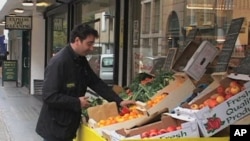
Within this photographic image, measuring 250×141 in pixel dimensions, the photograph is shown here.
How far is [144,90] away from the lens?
574 centimetres

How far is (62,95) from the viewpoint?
4676 millimetres

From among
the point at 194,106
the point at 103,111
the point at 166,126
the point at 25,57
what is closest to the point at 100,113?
the point at 103,111

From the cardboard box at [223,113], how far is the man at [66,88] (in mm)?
1247

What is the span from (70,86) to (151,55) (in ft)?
12.5

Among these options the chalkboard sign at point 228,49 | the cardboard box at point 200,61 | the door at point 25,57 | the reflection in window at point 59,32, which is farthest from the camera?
the door at point 25,57

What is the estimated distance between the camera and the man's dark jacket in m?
4.67

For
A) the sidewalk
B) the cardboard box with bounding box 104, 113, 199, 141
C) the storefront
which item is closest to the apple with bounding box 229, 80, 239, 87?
the cardboard box with bounding box 104, 113, 199, 141

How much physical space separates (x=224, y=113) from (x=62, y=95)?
59.7 inches

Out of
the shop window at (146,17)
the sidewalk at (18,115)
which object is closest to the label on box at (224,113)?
the shop window at (146,17)

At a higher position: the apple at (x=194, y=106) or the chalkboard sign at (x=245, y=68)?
the chalkboard sign at (x=245, y=68)

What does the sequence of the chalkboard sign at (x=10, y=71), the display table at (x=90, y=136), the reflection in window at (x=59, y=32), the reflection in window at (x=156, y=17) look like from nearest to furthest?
the display table at (x=90, y=136)
the reflection in window at (x=156, y=17)
the reflection in window at (x=59, y=32)
the chalkboard sign at (x=10, y=71)

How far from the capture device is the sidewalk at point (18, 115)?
1014cm

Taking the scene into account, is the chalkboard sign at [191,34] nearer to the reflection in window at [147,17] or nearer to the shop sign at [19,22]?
the reflection in window at [147,17]

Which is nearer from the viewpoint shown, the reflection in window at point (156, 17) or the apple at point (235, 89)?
the apple at point (235, 89)
